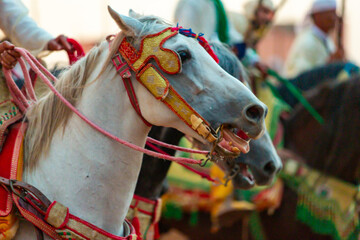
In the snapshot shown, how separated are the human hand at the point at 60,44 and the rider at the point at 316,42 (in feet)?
14.9

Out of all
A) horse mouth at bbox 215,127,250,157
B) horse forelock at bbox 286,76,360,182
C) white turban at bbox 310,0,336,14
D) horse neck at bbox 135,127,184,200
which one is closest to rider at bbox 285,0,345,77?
white turban at bbox 310,0,336,14

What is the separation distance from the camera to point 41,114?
7.62 ft

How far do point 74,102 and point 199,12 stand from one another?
7.80 ft

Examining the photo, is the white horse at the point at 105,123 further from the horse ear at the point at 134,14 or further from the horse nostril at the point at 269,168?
the horse nostril at the point at 269,168

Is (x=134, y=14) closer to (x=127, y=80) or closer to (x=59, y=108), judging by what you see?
(x=127, y=80)

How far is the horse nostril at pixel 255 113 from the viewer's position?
81.0 inches

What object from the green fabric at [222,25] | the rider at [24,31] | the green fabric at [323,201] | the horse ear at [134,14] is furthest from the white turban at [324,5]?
the horse ear at [134,14]

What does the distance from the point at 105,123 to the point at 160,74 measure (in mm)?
301

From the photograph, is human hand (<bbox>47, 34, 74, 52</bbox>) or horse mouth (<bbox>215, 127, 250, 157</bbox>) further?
human hand (<bbox>47, 34, 74, 52</bbox>)

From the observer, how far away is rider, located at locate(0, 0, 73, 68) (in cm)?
274

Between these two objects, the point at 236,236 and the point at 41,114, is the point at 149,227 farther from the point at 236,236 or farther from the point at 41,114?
the point at 236,236

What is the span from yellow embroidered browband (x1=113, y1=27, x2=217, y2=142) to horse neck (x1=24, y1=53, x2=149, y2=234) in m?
0.09

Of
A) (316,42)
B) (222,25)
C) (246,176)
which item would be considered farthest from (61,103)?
(316,42)

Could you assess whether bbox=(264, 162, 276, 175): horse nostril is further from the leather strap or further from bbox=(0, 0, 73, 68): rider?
bbox=(0, 0, 73, 68): rider
